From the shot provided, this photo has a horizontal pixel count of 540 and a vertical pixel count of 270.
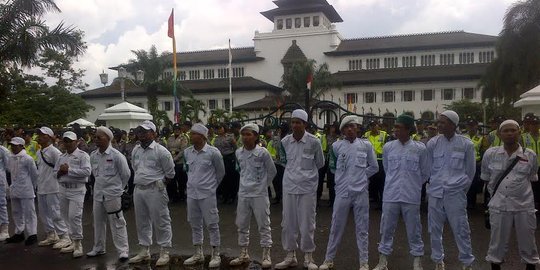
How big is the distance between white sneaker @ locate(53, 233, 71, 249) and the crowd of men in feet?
0.07

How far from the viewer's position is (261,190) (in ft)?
20.7

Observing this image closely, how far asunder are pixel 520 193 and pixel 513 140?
589 millimetres

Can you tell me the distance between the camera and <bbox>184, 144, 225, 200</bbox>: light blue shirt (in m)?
6.44

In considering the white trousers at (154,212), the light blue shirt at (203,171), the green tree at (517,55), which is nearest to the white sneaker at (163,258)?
the white trousers at (154,212)

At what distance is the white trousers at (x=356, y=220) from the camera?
584cm

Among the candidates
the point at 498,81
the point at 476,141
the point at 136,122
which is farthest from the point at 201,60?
the point at 476,141

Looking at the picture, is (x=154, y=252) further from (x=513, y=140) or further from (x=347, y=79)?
(x=347, y=79)

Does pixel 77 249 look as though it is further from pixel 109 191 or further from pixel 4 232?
pixel 4 232

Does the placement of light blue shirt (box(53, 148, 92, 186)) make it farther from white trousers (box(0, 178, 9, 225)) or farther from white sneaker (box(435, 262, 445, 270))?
white sneaker (box(435, 262, 445, 270))

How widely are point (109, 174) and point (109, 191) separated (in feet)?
0.81

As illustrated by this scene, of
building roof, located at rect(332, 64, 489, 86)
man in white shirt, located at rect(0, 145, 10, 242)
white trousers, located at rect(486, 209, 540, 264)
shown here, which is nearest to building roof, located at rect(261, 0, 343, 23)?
building roof, located at rect(332, 64, 489, 86)

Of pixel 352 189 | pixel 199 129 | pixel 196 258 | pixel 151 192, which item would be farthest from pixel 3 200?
pixel 352 189

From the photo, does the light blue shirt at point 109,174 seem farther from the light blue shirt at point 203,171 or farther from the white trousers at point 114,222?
the light blue shirt at point 203,171

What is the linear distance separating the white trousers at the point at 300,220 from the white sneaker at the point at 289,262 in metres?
0.09
